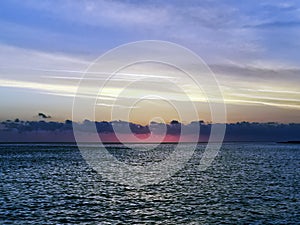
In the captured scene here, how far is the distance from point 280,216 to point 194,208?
10858 mm

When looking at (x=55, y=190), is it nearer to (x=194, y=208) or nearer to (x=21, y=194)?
(x=21, y=194)

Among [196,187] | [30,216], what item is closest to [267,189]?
[196,187]

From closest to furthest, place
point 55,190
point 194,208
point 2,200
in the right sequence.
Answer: point 194,208 < point 2,200 < point 55,190

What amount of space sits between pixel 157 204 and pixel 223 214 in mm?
10435

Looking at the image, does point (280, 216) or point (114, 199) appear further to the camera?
point (114, 199)

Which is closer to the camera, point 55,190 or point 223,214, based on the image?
point 223,214

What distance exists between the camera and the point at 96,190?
6812 cm

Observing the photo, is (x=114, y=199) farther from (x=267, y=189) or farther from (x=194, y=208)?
(x=267, y=189)

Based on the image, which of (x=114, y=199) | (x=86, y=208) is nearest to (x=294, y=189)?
(x=114, y=199)

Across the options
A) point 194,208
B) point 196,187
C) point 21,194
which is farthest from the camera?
point 196,187

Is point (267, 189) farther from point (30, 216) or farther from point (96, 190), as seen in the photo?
point (30, 216)

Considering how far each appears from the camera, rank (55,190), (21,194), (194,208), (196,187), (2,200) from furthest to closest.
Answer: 1. (196,187)
2. (55,190)
3. (21,194)
4. (2,200)
5. (194,208)

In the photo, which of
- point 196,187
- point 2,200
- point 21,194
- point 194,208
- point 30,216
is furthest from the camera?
point 196,187

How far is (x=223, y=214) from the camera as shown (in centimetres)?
4678
